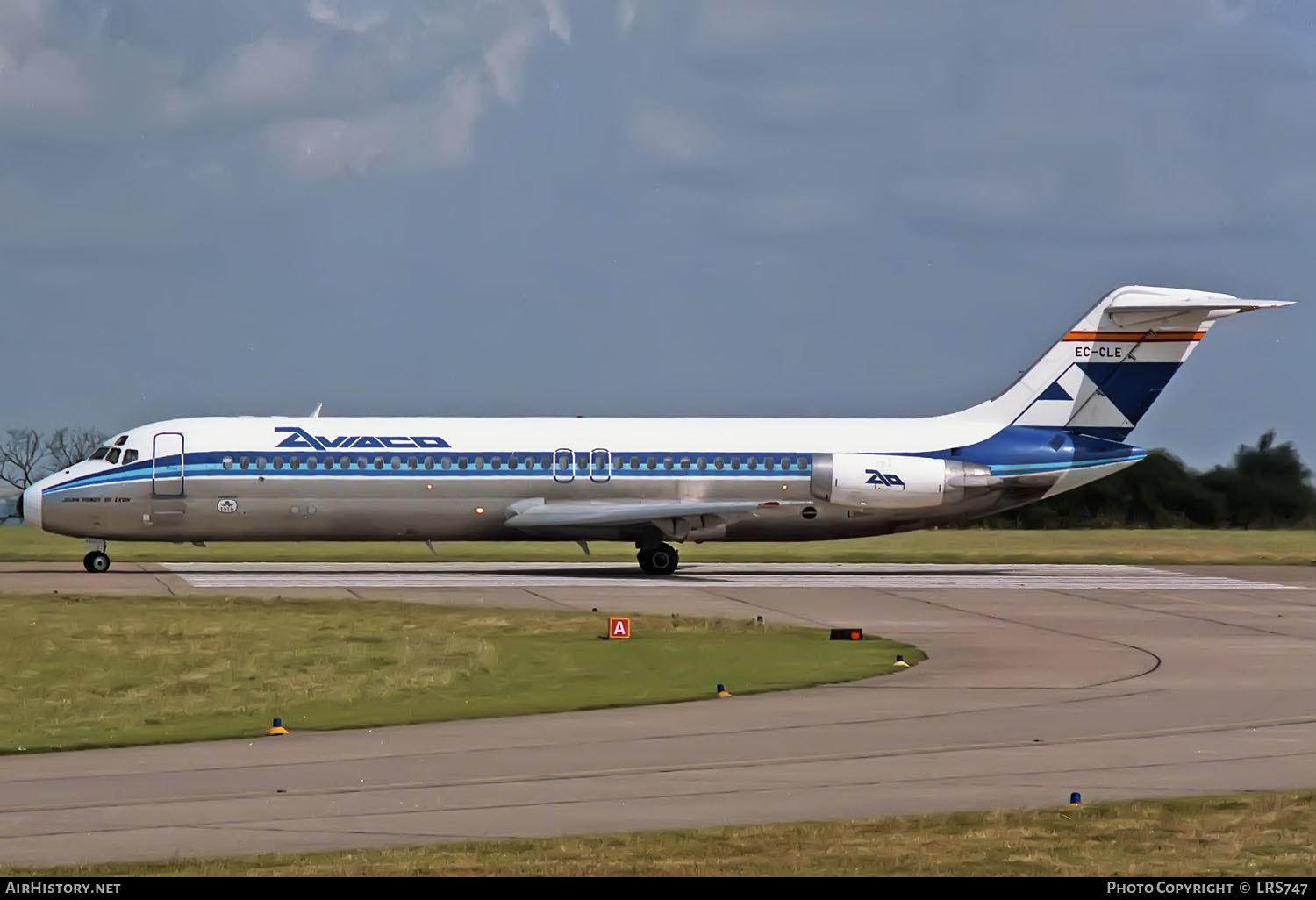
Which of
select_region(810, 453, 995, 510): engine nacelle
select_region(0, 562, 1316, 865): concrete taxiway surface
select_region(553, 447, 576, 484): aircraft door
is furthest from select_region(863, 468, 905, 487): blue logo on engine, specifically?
select_region(0, 562, 1316, 865): concrete taxiway surface

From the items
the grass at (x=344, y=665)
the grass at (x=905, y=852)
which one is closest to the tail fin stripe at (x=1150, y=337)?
the grass at (x=344, y=665)

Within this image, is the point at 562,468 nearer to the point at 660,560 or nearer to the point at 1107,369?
the point at 660,560

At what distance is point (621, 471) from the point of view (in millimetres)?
41094

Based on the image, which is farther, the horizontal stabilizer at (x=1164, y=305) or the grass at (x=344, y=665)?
the horizontal stabilizer at (x=1164, y=305)

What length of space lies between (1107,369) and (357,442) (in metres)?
17.4

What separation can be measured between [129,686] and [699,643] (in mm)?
7718

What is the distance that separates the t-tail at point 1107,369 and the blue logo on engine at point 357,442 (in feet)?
43.6

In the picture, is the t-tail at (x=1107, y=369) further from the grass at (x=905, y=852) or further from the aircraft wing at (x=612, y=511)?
the grass at (x=905, y=852)

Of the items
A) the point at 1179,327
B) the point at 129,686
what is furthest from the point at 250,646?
the point at 1179,327

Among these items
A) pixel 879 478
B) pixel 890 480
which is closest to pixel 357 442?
pixel 879 478

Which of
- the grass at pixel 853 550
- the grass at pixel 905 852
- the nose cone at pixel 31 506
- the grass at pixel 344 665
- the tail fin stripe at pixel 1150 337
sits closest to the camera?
the grass at pixel 905 852

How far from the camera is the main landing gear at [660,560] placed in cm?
4122

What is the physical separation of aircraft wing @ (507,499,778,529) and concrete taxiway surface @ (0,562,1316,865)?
14.1m
